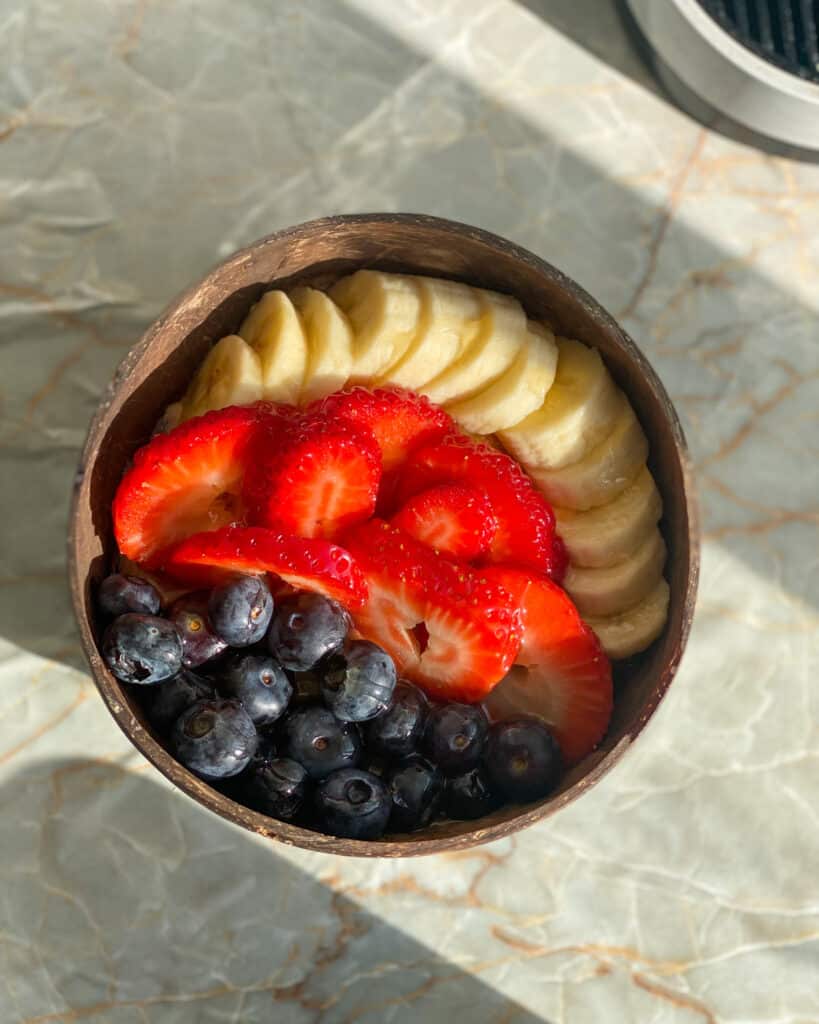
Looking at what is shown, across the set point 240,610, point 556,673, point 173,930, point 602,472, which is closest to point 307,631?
point 240,610

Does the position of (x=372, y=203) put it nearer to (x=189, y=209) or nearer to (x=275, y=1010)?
(x=189, y=209)

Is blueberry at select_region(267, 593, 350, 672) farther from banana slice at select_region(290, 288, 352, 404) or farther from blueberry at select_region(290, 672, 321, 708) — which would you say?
banana slice at select_region(290, 288, 352, 404)

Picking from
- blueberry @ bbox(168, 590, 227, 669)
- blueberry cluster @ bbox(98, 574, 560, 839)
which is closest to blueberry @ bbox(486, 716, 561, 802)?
blueberry cluster @ bbox(98, 574, 560, 839)

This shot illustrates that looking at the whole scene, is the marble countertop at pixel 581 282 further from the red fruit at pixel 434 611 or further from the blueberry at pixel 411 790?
the red fruit at pixel 434 611

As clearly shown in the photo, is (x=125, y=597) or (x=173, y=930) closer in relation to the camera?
(x=125, y=597)

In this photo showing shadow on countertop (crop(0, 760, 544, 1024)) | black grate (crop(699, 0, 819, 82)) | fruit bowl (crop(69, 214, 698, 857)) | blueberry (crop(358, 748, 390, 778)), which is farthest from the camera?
black grate (crop(699, 0, 819, 82))

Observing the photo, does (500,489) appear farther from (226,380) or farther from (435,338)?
(226,380)

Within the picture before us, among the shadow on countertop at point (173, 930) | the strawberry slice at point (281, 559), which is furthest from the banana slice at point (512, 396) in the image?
the shadow on countertop at point (173, 930)
